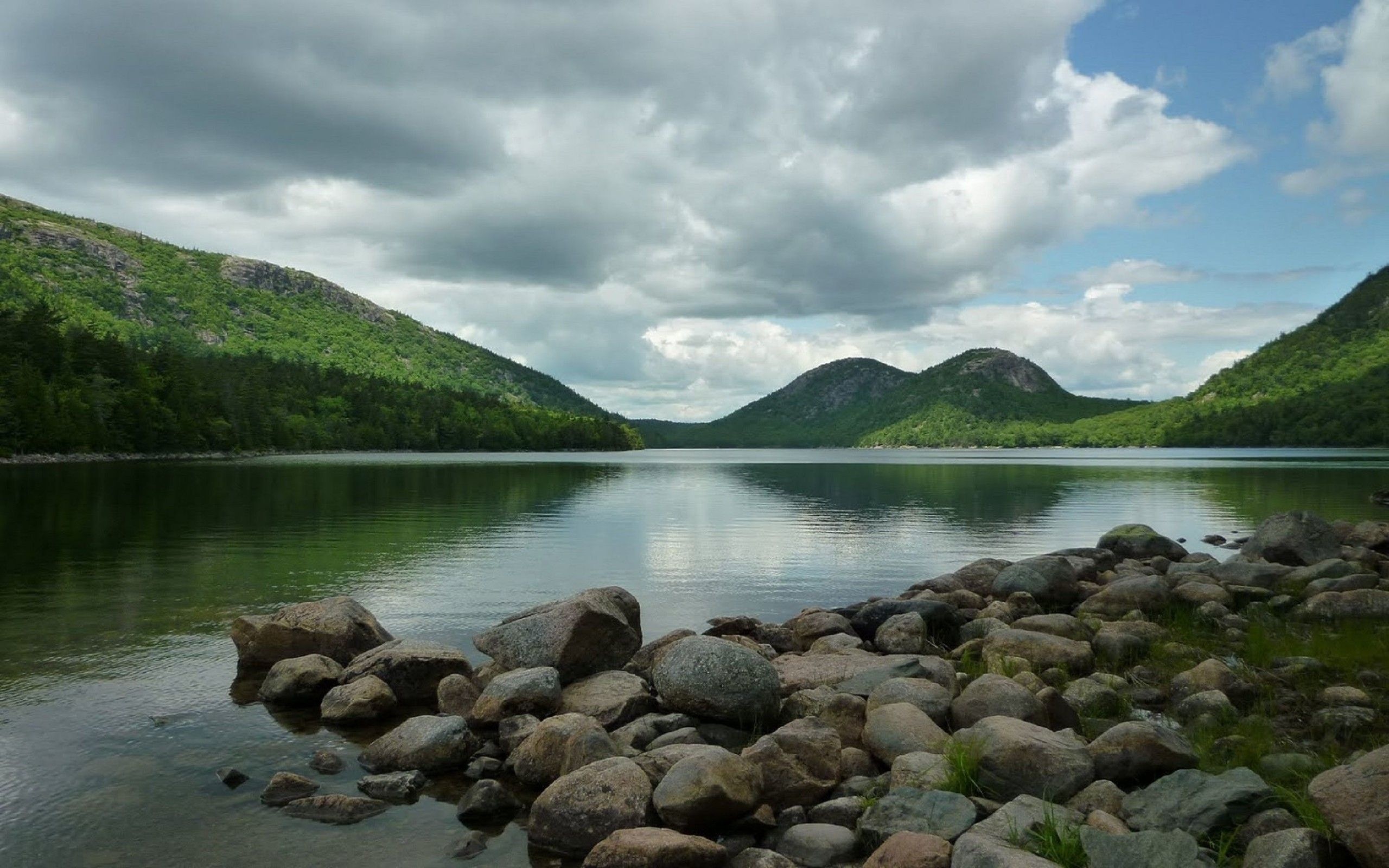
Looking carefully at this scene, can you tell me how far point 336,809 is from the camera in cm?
1169

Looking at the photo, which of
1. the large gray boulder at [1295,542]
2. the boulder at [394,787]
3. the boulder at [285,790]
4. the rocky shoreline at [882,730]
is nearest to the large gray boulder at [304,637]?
the rocky shoreline at [882,730]

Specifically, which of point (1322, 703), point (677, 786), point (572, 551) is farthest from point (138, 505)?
point (1322, 703)

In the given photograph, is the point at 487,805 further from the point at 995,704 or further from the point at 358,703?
the point at 995,704

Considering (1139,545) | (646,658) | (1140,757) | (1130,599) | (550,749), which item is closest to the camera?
(1140,757)

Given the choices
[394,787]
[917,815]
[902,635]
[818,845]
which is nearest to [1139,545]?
[902,635]

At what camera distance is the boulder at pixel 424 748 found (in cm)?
1327

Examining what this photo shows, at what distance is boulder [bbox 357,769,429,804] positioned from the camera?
40.2 feet

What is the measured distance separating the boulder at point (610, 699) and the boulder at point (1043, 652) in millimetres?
7396

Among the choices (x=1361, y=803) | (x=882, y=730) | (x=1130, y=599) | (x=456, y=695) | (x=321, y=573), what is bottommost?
(x=456, y=695)

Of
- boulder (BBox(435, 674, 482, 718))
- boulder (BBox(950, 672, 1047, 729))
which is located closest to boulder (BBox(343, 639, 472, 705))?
boulder (BBox(435, 674, 482, 718))

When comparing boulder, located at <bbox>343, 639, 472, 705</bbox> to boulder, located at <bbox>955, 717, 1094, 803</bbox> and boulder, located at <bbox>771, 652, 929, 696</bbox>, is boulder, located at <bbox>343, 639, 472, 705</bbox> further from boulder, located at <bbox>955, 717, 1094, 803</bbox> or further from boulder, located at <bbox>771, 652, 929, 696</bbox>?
boulder, located at <bbox>955, 717, 1094, 803</bbox>

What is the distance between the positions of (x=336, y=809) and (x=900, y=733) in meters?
8.35

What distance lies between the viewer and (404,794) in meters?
12.4

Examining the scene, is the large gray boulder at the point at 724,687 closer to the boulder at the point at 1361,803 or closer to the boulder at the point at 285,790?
the boulder at the point at 285,790
